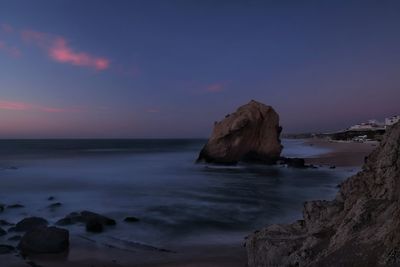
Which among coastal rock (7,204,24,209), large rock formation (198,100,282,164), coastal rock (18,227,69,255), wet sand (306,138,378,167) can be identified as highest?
large rock formation (198,100,282,164)

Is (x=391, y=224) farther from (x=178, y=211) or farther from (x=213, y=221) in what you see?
(x=178, y=211)

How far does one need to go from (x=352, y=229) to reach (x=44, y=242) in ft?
30.4

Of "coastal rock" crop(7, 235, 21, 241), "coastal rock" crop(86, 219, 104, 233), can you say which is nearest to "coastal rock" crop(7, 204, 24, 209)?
"coastal rock" crop(86, 219, 104, 233)

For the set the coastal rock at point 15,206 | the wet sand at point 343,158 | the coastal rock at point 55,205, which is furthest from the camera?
the wet sand at point 343,158

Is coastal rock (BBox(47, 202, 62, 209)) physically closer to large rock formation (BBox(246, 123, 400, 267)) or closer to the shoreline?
the shoreline

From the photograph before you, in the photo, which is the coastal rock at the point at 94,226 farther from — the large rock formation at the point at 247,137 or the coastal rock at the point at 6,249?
the large rock formation at the point at 247,137

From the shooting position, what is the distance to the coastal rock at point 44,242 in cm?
1187

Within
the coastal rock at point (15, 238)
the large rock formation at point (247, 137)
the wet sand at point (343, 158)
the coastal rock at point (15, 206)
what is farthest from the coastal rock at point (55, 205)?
the wet sand at point (343, 158)

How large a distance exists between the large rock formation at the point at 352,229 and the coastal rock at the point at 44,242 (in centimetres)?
668

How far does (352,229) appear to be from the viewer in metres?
5.94

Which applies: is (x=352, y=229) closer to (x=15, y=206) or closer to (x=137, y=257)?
(x=137, y=257)

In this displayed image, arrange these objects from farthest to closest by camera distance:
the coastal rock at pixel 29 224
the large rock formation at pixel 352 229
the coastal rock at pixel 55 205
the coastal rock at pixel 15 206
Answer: the coastal rock at pixel 55 205 → the coastal rock at pixel 15 206 → the coastal rock at pixel 29 224 → the large rock formation at pixel 352 229

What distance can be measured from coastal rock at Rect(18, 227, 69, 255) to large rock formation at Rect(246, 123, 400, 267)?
6.68m

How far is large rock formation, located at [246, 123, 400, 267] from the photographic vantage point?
5.11m
